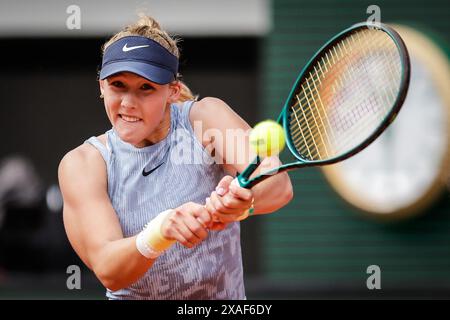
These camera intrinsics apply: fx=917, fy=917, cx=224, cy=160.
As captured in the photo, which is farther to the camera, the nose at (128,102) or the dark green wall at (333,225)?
the dark green wall at (333,225)

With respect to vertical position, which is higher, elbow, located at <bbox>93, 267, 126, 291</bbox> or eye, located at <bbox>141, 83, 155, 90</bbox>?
eye, located at <bbox>141, 83, 155, 90</bbox>

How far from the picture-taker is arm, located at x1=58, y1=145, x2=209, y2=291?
2.80 meters

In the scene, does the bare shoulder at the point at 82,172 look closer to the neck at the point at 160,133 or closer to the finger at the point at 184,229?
the neck at the point at 160,133

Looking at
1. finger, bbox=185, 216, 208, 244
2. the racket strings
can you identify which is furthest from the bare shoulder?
the racket strings

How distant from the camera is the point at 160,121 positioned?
316cm

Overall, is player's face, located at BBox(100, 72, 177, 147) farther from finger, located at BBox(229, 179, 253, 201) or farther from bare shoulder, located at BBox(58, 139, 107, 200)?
finger, located at BBox(229, 179, 253, 201)

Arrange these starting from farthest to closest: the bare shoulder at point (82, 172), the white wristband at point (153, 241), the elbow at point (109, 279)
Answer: the bare shoulder at point (82, 172) → the elbow at point (109, 279) → the white wristband at point (153, 241)

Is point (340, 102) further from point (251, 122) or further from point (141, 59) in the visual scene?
point (251, 122)

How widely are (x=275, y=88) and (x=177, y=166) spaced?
3.89 m

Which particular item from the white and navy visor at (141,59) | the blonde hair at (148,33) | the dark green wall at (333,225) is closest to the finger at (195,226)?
the white and navy visor at (141,59)

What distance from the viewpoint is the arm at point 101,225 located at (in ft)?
9.19

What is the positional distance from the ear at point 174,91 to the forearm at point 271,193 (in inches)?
18.1

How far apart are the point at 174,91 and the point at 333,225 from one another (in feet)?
12.8
